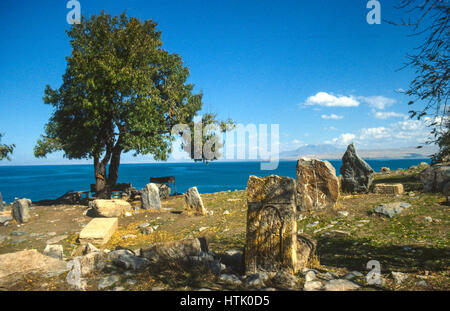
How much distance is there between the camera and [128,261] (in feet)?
20.9

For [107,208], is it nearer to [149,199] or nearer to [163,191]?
[149,199]

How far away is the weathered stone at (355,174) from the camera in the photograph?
45.8ft

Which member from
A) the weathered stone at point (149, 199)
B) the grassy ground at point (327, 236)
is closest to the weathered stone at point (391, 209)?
the grassy ground at point (327, 236)

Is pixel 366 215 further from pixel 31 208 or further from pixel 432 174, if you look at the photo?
pixel 31 208

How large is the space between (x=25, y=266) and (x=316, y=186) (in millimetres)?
10821

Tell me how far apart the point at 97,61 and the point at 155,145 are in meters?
6.24

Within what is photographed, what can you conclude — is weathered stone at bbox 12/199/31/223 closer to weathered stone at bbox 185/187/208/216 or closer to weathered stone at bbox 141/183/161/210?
weathered stone at bbox 141/183/161/210

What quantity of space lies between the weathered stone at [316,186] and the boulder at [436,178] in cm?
454

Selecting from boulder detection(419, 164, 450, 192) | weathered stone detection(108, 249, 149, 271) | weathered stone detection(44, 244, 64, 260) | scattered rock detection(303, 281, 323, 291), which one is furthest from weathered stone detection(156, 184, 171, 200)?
scattered rock detection(303, 281, 323, 291)

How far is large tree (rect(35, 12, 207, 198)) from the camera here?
1655cm

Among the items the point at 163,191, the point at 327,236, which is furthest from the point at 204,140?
the point at 327,236
